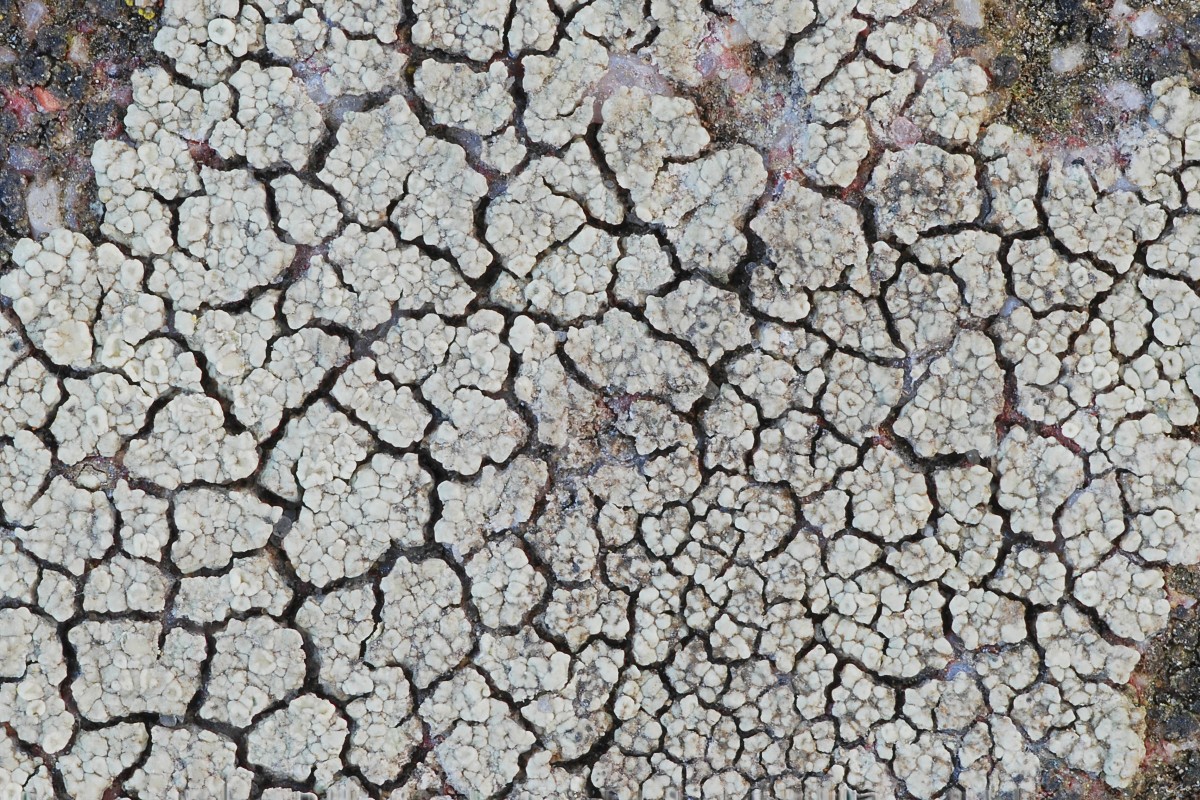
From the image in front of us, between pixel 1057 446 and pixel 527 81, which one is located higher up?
pixel 527 81

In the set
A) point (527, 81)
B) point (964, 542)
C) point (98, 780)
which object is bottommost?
point (98, 780)

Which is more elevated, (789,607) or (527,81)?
(527,81)

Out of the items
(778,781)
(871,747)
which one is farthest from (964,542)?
(778,781)

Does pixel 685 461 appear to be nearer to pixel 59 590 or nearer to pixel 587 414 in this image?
pixel 587 414

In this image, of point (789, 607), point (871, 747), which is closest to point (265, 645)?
point (789, 607)

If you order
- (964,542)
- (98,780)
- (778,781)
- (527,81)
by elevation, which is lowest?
(98,780)

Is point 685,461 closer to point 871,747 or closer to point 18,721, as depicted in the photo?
point 871,747
